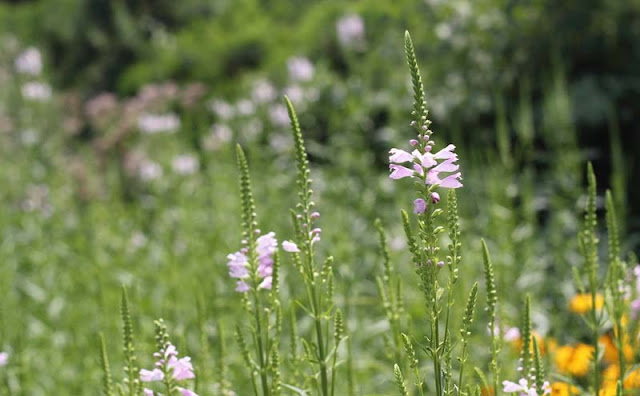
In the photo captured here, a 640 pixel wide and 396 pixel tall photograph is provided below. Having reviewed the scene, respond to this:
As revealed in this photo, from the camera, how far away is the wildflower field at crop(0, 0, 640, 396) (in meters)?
2.10

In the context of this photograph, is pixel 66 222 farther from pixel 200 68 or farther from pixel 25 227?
pixel 200 68

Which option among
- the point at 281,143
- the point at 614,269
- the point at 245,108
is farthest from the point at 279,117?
the point at 614,269

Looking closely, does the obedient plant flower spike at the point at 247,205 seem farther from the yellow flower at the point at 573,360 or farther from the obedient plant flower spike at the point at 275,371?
the yellow flower at the point at 573,360

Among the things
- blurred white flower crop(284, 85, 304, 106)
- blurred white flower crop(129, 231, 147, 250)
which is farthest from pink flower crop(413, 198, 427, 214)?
blurred white flower crop(129, 231, 147, 250)

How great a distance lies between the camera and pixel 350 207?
5.25 meters

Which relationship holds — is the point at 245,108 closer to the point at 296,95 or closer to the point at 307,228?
the point at 296,95

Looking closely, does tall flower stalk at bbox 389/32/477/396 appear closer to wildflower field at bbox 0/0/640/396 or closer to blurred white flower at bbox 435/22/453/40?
wildflower field at bbox 0/0/640/396

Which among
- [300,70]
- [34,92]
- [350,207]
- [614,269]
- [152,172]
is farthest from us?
[34,92]

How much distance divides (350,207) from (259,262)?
3.62 m

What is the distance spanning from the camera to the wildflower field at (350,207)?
2098mm

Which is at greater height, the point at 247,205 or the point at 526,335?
the point at 247,205

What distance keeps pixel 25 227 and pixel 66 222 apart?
549mm

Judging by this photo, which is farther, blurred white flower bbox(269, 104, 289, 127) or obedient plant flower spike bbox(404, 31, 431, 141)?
blurred white flower bbox(269, 104, 289, 127)

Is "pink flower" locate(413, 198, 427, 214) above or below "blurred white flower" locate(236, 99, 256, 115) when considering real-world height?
below
